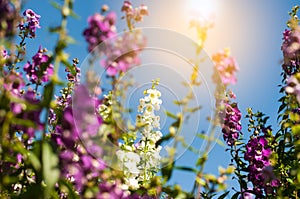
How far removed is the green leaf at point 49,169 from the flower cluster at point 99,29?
659 mm

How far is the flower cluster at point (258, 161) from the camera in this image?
465 cm

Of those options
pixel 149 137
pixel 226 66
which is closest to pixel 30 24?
pixel 149 137

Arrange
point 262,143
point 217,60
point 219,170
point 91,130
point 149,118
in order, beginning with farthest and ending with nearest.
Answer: point 262,143, point 149,118, point 217,60, point 219,170, point 91,130

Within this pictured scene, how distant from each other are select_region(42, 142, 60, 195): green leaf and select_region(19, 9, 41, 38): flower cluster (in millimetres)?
4353

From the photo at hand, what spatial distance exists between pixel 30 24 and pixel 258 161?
12.5 ft

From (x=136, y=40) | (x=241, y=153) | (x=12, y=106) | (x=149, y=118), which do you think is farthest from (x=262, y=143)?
(x=12, y=106)

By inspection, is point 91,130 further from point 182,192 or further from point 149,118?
point 149,118

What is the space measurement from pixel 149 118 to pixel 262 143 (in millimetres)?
1679

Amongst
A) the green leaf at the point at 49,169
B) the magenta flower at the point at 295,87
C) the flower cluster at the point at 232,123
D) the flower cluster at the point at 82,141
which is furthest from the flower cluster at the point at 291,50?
the green leaf at the point at 49,169

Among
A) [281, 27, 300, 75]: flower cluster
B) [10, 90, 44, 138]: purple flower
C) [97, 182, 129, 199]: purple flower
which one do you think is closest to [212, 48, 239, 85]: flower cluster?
[97, 182, 129, 199]: purple flower

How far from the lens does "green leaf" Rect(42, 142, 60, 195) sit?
2005 millimetres

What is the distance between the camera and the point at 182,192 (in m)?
2.47

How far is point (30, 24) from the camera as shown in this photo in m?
6.19

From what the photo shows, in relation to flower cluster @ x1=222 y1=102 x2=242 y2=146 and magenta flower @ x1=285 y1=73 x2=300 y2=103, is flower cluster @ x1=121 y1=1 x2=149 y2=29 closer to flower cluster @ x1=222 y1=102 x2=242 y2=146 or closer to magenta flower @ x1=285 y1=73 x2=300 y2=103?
magenta flower @ x1=285 y1=73 x2=300 y2=103
